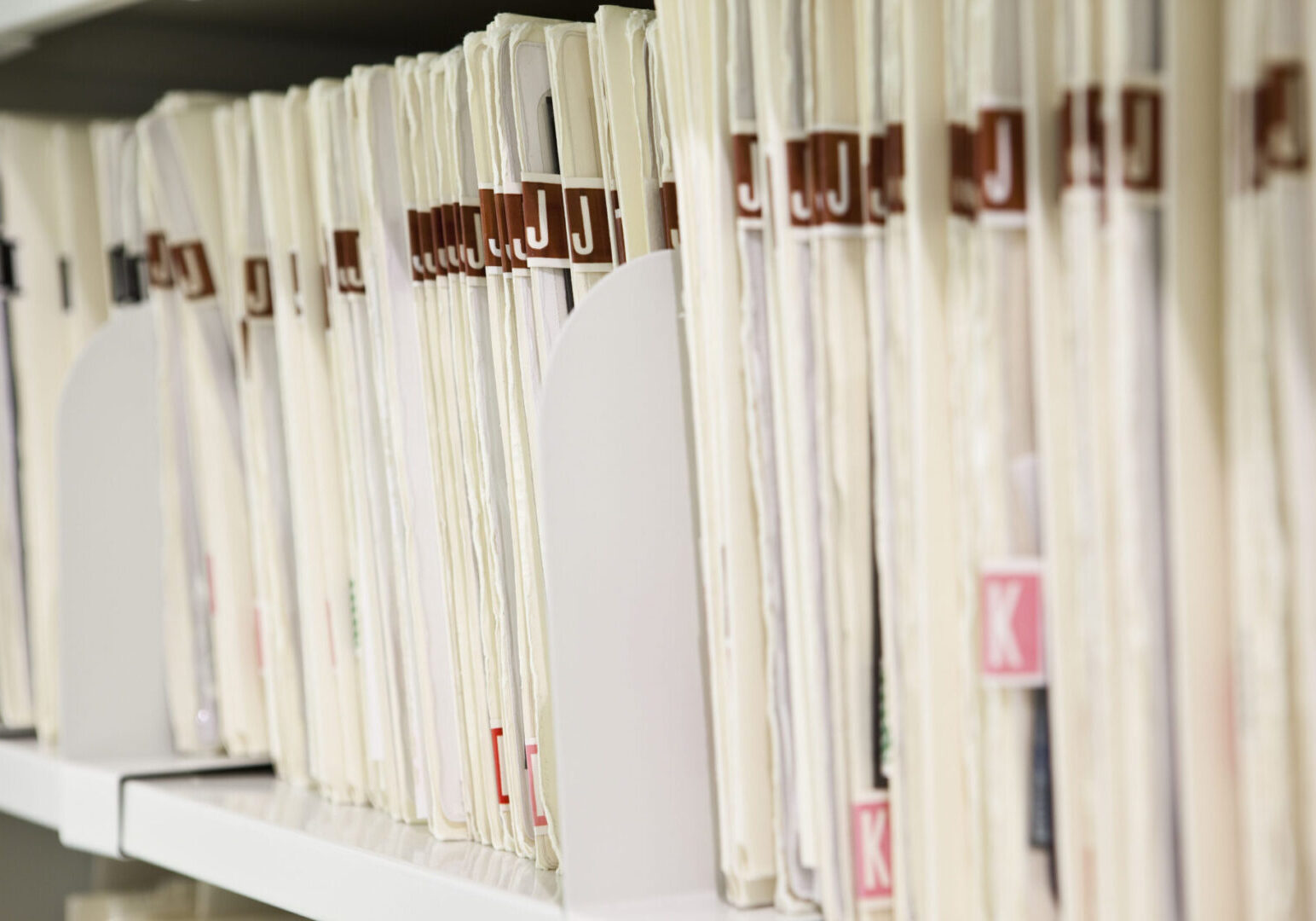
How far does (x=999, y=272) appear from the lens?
1.89ft

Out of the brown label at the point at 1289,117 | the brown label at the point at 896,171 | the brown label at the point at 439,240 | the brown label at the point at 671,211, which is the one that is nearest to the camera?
the brown label at the point at 1289,117

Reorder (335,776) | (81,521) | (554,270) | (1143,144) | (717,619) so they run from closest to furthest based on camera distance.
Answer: (1143,144) < (717,619) < (554,270) < (335,776) < (81,521)

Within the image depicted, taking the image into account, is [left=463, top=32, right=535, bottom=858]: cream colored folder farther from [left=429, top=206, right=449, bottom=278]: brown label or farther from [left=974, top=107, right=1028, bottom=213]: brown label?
[left=974, top=107, right=1028, bottom=213]: brown label

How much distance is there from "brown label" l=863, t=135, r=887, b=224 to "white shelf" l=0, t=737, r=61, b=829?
0.85 m

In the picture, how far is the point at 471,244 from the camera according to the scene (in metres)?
0.83

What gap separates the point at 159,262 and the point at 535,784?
56 centimetres

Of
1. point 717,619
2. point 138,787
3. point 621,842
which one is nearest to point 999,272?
point 717,619

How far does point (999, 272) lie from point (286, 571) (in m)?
0.64

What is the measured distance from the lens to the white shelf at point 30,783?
44.4 inches

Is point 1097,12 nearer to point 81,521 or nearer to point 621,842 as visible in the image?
point 621,842

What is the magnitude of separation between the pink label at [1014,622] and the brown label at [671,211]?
28cm

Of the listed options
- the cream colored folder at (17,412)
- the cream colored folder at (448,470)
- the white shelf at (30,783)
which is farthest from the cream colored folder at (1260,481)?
the cream colored folder at (17,412)

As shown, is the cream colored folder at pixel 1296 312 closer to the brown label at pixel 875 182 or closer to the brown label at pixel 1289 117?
the brown label at pixel 1289 117

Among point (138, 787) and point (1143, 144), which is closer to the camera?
point (1143, 144)
